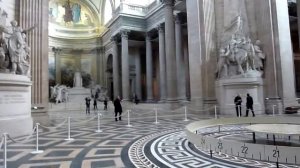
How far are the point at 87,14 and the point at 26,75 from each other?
100 feet

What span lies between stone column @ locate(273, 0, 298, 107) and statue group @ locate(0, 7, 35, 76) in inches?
398

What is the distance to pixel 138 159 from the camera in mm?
4102

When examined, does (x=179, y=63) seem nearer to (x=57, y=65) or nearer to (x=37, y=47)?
(x=37, y=47)

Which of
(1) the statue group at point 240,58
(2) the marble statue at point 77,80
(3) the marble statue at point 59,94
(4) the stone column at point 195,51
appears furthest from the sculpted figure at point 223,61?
(2) the marble statue at point 77,80

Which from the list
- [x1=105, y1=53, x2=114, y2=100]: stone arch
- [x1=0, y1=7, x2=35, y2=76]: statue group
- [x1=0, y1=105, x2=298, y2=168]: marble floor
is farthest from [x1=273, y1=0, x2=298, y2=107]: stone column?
[x1=105, y1=53, x2=114, y2=100]: stone arch

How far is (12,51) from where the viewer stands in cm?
712

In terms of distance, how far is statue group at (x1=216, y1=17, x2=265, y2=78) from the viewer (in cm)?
1158

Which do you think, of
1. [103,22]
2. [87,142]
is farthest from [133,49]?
[87,142]

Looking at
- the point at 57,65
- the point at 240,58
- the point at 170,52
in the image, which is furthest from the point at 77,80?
the point at 240,58

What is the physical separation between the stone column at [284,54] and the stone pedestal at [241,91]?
1.00 metres

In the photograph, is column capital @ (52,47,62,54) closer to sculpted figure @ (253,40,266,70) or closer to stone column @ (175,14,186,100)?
stone column @ (175,14,186,100)

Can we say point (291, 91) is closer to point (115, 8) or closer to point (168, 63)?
point (168, 63)

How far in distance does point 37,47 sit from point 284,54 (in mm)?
10445

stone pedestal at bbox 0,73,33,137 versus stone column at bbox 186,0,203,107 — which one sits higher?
stone column at bbox 186,0,203,107
